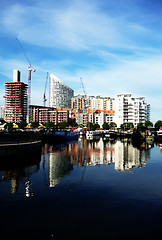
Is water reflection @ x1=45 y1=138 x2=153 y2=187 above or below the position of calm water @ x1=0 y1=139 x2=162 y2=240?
below

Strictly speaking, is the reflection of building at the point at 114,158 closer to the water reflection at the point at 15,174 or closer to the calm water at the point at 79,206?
the calm water at the point at 79,206

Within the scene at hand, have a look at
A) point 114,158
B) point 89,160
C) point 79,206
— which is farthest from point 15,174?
point 114,158

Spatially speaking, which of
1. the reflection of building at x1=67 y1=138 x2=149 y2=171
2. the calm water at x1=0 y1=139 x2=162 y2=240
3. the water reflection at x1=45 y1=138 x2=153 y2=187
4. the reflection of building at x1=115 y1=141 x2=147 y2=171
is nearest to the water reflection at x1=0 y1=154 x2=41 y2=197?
the calm water at x1=0 y1=139 x2=162 y2=240

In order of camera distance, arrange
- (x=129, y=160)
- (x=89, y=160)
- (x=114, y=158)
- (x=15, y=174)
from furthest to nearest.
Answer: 1. (x=114, y=158)
2. (x=89, y=160)
3. (x=129, y=160)
4. (x=15, y=174)

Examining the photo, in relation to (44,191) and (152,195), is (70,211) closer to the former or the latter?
(44,191)

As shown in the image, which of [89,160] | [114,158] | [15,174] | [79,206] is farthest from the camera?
[114,158]

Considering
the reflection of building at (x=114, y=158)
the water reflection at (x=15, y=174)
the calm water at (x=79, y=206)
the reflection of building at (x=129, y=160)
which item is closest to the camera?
the calm water at (x=79, y=206)

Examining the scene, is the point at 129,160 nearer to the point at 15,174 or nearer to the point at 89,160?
the point at 89,160

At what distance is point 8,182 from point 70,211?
10.6m

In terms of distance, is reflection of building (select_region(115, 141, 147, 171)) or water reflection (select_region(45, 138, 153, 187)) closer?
water reflection (select_region(45, 138, 153, 187))

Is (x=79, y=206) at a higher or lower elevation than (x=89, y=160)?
higher

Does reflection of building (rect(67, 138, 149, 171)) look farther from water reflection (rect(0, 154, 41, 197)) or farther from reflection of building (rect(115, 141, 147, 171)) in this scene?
water reflection (rect(0, 154, 41, 197))

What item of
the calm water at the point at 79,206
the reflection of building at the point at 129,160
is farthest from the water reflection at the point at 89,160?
the calm water at the point at 79,206

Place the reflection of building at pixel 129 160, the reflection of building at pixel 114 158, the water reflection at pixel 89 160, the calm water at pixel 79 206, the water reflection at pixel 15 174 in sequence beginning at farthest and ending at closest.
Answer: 1. the reflection of building at pixel 114 158
2. the reflection of building at pixel 129 160
3. the water reflection at pixel 89 160
4. the water reflection at pixel 15 174
5. the calm water at pixel 79 206
